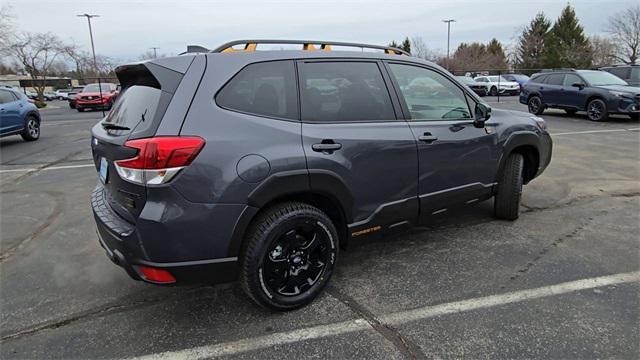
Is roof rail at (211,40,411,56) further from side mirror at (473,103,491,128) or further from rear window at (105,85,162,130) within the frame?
side mirror at (473,103,491,128)

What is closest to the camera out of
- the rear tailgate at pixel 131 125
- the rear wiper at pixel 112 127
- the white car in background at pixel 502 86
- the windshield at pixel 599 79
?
the rear tailgate at pixel 131 125

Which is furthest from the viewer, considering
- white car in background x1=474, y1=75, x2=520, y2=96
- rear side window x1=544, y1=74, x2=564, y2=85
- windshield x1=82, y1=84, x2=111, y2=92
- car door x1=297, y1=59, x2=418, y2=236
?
white car in background x1=474, y1=75, x2=520, y2=96

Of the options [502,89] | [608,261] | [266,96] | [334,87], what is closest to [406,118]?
[334,87]

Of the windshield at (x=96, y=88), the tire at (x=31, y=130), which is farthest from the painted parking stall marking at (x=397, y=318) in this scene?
the windshield at (x=96, y=88)

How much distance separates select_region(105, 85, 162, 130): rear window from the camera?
8.29ft

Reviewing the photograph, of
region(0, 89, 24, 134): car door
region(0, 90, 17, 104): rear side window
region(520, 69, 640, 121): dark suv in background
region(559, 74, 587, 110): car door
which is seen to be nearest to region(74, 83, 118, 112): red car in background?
region(0, 90, 17, 104): rear side window

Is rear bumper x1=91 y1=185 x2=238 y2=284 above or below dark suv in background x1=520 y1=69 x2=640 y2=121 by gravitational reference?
below

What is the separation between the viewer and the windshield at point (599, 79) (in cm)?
1295

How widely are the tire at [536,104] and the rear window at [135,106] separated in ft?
49.3

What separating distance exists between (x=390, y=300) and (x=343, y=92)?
1.54 m

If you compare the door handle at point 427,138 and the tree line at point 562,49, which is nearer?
the door handle at point 427,138

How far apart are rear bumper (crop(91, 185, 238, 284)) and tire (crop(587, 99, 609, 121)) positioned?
13529 millimetres

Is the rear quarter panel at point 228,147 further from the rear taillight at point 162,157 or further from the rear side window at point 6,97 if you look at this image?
the rear side window at point 6,97

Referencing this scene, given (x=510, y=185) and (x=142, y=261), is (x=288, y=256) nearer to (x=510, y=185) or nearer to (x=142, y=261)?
(x=142, y=261)
